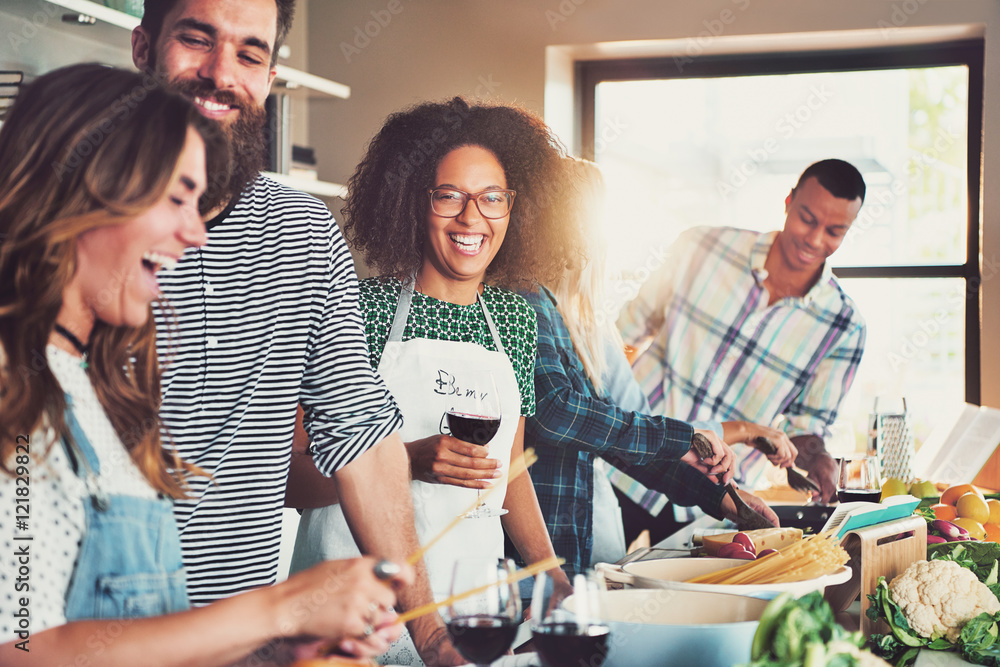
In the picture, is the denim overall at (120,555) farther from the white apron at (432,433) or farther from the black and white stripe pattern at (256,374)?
the white apron at (432,433)

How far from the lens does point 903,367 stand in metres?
3.74

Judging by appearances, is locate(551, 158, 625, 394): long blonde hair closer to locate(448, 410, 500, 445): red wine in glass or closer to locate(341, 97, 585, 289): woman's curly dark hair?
locate(341, 97, 585, 289): woman's curly dark hair

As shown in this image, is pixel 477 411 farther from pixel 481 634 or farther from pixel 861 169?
pixel 861 169

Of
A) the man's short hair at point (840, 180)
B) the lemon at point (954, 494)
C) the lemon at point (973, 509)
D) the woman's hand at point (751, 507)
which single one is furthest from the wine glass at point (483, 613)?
the man's short hair at point (840, 180)

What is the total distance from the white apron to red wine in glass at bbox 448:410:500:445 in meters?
0.13

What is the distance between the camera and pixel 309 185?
3486mm

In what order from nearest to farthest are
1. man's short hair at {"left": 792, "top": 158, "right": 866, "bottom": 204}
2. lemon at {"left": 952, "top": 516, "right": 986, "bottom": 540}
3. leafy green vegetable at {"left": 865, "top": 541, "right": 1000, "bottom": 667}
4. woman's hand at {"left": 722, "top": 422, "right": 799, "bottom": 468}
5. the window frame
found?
leafy green vegetable at {"left": 865, "top": 541, "right": 1000, "bottom": 667} → lemon at {"left": 952, "top": 516, "right": 986, "bottom": 540} → woman's hand at {"left": 722, "top": 422, "right": 799, "bottom": 468} → man's short hair at {"left": 792, "top": 158, "right": 866, "bottom": 204} → the window frame

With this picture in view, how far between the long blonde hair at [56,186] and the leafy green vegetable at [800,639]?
632mm

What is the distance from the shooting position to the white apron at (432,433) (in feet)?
5.09

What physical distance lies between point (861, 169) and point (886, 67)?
0.42 m

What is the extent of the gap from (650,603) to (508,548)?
96cm

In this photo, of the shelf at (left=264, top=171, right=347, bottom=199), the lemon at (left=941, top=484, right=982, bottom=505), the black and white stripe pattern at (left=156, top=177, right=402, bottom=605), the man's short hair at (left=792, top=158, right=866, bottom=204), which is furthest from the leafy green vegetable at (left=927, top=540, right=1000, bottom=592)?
the shelf at (left=264, top=171, right=347, bottom=199)

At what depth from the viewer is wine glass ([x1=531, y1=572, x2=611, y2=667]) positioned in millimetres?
823

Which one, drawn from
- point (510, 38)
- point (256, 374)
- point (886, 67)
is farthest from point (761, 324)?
point (256, 374)
